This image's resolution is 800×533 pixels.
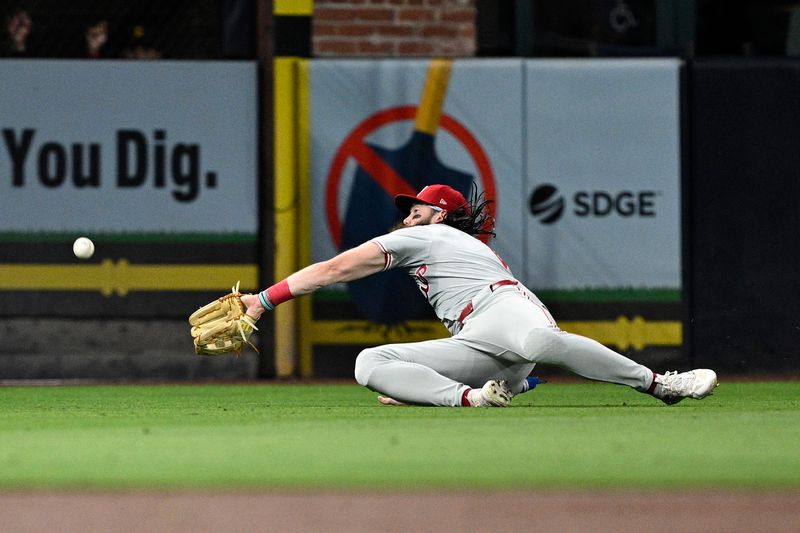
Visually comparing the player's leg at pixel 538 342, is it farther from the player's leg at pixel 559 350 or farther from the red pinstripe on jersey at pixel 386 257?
the red pinstripe on jersey at pixel 386 257

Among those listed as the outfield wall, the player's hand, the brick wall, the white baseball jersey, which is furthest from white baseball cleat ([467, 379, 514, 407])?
the brick wall

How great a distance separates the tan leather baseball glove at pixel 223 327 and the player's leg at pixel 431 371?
2.10 ft

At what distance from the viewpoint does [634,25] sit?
1248 cm

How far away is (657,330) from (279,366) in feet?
9.88

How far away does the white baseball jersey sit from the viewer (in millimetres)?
8156

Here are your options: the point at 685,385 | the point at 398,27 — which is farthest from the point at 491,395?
the point at 398,27

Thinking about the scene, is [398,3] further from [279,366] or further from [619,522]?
[619,522]

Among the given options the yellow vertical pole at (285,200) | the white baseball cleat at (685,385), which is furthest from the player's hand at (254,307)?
the yellow vertical pole at (285,200)

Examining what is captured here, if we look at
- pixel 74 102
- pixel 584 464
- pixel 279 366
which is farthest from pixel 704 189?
pixel 584 464

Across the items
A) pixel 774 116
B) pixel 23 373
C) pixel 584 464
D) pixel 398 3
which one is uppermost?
pixel 398 3

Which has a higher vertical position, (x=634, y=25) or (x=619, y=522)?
(x=634, y=25)

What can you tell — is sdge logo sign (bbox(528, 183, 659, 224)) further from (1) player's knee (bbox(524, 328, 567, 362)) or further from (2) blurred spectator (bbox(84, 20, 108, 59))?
(1) player's knee (bbox(524, 328, 567, 362))

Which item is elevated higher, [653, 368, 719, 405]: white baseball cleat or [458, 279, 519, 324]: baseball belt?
[458, 279, 519, 324]: baseball belt

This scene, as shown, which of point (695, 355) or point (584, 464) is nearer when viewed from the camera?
point (584, 464)
